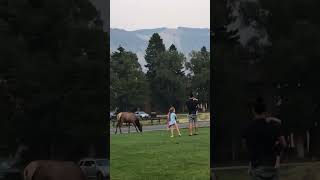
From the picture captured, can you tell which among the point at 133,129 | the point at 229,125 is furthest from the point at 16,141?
the point at 133,129

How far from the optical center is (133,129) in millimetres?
20344

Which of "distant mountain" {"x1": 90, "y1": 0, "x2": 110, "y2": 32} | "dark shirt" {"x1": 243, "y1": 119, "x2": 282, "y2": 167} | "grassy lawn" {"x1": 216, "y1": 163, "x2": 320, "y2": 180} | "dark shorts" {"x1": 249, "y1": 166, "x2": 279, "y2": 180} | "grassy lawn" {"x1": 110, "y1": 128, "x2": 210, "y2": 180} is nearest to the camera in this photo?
"dark shirt" {"x1": 243, "y1": 119, "x2": 282, "y2": 167}

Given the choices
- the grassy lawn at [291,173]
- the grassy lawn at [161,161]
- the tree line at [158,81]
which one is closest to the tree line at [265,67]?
the grassy lawn at [291,173]

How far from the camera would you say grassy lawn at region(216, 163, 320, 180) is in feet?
23.3

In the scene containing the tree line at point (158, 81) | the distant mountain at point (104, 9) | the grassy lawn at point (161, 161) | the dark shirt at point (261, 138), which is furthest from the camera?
the tree line at point (158, 81)

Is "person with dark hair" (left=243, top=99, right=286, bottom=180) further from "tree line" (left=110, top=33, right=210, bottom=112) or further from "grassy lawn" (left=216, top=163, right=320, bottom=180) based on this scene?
"tree line" (left=110, top=33, right=210, bottom=112)

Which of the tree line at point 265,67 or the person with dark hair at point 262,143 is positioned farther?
the tree line at point 265,67

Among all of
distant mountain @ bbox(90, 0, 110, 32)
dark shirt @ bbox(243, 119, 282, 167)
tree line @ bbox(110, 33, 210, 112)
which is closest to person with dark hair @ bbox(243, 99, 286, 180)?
dark shirt @ bbox(243, 119, 282, 167)

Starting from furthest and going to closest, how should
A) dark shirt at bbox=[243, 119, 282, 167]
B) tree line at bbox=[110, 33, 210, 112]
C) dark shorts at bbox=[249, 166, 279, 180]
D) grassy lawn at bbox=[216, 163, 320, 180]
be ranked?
tree line at bbox=[110, 33, 210, 112] < grassy lawn at bbox=[216, 163, 320, 180] < dark shorts at bbox=[249, 166, 279, 180] < dark shirt at bbox=[243, 119, 282, 167]

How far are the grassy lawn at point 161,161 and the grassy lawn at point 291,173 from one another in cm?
163

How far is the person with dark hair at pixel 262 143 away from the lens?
225 inches

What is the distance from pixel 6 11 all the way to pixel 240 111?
3000 millimetres

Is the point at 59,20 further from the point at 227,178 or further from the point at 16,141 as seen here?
the point at 227,178

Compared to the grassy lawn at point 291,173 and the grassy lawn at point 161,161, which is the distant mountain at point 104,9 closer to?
the grassy lawn at point 291,173
